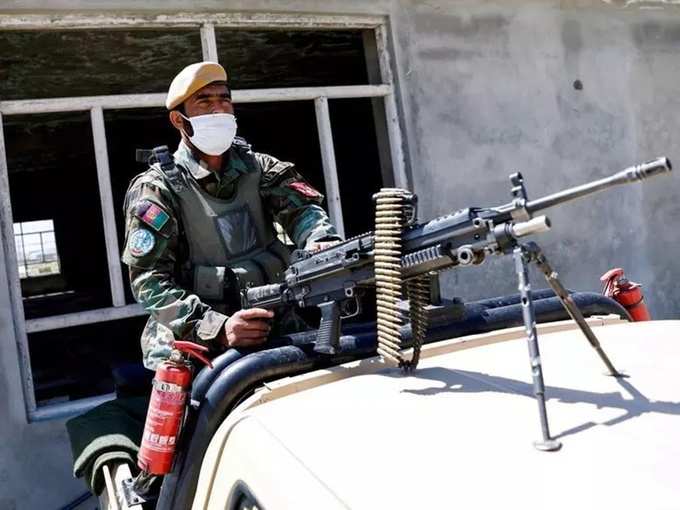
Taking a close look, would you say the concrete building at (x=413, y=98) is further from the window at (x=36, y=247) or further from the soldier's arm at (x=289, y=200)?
the window at (x=36, y=247)

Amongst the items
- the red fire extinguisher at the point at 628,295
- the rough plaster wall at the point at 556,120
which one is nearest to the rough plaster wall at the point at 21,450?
the rough plaster wall at the point at 556,120

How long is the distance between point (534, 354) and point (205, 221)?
1585 millimetres

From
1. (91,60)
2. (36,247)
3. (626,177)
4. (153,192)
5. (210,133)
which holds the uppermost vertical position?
(91,60)

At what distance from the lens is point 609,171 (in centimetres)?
553

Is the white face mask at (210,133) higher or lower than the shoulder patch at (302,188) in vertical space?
higher

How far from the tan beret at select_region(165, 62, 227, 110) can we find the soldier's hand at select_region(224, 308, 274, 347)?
102 cm

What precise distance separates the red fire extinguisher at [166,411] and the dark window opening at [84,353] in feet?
11.9

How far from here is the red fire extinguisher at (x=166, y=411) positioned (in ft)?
6.11

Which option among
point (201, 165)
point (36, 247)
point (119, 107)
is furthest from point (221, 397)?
point (36, 247)

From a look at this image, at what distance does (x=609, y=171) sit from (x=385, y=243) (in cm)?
428

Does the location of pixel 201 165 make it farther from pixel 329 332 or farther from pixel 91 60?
pixel 91 60

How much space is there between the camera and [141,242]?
2473 mm

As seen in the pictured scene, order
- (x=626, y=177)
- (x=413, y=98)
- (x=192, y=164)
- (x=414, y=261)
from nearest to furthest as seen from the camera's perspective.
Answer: (x=626, y=177)
(x=414, y=261)
(x=192, y=164)
(x=413, y=98)

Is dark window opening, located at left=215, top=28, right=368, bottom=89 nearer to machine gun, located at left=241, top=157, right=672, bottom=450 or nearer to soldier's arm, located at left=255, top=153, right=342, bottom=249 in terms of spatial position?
soldier's arm, located at left=255, top=153, right=342, bottom=249
